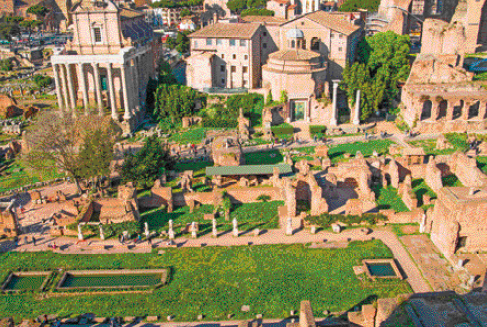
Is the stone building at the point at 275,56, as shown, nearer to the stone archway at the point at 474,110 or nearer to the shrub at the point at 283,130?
the shrub at the point at 283,130

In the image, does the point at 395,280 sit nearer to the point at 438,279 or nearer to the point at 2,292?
the point at 438,279

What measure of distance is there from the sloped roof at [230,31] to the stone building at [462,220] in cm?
3780

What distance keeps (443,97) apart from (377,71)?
417 inches

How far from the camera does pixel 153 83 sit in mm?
63562

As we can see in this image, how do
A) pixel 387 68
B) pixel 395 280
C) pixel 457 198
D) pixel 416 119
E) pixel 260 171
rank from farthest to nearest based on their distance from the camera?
1. pixel 387 68
2. pixel 416 119
3. pixel 260 171
4. pixel 457 198
5. pixel 395 280

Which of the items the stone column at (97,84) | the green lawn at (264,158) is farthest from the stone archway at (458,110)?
the stone column at (97,84)

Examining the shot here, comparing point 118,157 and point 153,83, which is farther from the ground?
point 153,83

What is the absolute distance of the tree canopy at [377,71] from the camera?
57.0 m

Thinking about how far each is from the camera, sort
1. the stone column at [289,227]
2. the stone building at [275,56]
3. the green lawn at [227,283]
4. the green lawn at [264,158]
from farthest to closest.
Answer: the stone building at [275,56] → the green lawn at [264,158] → the stone column at [289,227] → the green lawn at [227,283]

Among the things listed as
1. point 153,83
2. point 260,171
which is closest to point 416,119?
point 260,171

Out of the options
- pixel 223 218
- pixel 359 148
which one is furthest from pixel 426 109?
pixel 223 218

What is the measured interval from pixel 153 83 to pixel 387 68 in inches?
1229

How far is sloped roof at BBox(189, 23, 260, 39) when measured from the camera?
63.2 metres

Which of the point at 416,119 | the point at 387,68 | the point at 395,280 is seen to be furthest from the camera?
the point at 387,68
